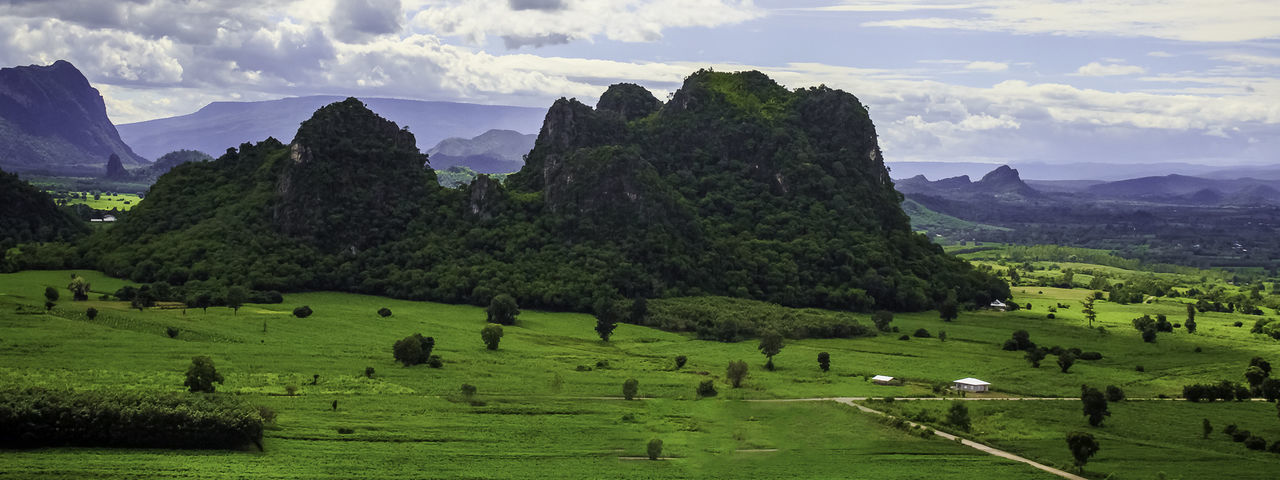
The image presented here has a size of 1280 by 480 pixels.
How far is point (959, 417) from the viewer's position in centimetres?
7462

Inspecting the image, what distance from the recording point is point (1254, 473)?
213 ft

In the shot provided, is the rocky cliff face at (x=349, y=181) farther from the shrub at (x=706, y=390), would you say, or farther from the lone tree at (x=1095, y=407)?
the lone tree at (x=1095, y=407)

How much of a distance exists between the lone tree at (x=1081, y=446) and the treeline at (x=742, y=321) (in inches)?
1893

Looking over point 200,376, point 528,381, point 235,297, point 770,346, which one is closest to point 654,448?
point 528,381

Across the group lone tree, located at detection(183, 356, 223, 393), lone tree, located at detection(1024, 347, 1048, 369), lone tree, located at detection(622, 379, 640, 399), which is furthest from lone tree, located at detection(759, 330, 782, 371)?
lone tree, located at detection(183, 356, 223, 393)

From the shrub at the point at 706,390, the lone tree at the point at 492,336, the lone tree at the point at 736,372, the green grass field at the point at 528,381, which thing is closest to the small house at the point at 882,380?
the green grass field at the point at 528,381

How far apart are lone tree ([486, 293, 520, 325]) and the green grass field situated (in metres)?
2.29

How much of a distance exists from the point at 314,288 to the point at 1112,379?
89812 millimetres

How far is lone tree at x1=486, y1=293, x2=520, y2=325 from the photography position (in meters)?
113

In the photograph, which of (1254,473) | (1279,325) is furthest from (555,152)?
(1254,473)

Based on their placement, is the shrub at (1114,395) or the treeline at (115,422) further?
the shrub at (1114,395)

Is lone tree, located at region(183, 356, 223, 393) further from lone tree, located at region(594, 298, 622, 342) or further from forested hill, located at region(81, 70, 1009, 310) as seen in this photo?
forested hill, located at region(81, 70, 1009, 310)

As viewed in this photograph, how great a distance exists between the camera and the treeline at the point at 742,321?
370ft

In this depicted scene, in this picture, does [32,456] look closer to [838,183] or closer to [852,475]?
[852,475]
